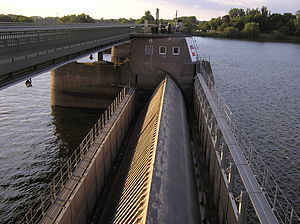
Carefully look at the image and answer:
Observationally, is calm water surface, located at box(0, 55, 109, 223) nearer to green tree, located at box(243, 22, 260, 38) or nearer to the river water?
the river water

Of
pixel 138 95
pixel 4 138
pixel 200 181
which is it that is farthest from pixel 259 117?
pixel 4 138

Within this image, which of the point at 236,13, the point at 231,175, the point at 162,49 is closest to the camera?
the point at 231,175

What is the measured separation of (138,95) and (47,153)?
Answer: 10641mm

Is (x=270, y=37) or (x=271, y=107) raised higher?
(x=270, y=37)

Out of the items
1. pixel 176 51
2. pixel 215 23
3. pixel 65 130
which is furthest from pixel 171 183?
pixel 215 23

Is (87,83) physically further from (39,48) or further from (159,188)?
(159,188)

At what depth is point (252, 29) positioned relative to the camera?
433ft

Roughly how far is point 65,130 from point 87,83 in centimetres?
624

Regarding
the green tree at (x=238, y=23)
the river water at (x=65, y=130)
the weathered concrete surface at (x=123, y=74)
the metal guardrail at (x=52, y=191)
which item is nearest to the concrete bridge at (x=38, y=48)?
the metal guardrail at (x=52, y=191)

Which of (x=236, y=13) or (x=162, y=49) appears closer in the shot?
(x=162, y=49)

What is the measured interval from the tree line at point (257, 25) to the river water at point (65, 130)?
90.7 metres

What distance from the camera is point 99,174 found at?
16578 mm

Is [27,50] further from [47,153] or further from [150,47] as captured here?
[150,47]

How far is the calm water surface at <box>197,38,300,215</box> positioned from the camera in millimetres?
22155
